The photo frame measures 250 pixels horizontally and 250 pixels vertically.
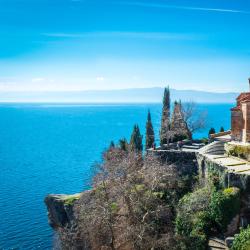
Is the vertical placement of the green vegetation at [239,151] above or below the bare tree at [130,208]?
above

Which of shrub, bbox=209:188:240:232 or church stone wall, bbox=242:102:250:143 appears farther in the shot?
church stone wall, bbox=242:102:250:143

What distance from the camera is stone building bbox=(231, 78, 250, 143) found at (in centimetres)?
3664

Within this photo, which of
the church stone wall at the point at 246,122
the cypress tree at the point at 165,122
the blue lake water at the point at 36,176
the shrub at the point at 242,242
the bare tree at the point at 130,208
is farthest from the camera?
the cypress tree at the point at 165,122

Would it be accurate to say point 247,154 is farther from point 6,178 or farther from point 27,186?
point 6,178

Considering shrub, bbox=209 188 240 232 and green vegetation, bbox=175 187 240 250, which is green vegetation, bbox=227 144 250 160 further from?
shrub, bbox=209 188 240 232

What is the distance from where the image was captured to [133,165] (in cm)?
3688

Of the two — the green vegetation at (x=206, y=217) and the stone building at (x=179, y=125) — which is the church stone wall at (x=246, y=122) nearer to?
the green vegetation at (x=206, y=217)

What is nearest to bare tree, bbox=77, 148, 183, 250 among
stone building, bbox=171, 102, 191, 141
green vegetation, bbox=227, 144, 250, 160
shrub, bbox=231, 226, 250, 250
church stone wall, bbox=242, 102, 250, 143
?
shrub, bbox=231, 226, 250, 250

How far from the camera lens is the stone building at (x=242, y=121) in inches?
1443

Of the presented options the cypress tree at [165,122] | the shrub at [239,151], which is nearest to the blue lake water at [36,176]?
the cypress tree at [165,122]

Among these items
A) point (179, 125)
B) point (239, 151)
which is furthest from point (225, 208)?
point (179, 125)

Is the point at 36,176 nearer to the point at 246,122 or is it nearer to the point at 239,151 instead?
the point at 246,122

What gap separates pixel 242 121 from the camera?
124 feet

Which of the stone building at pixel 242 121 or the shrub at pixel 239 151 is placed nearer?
the shrub at pixel 239 151
